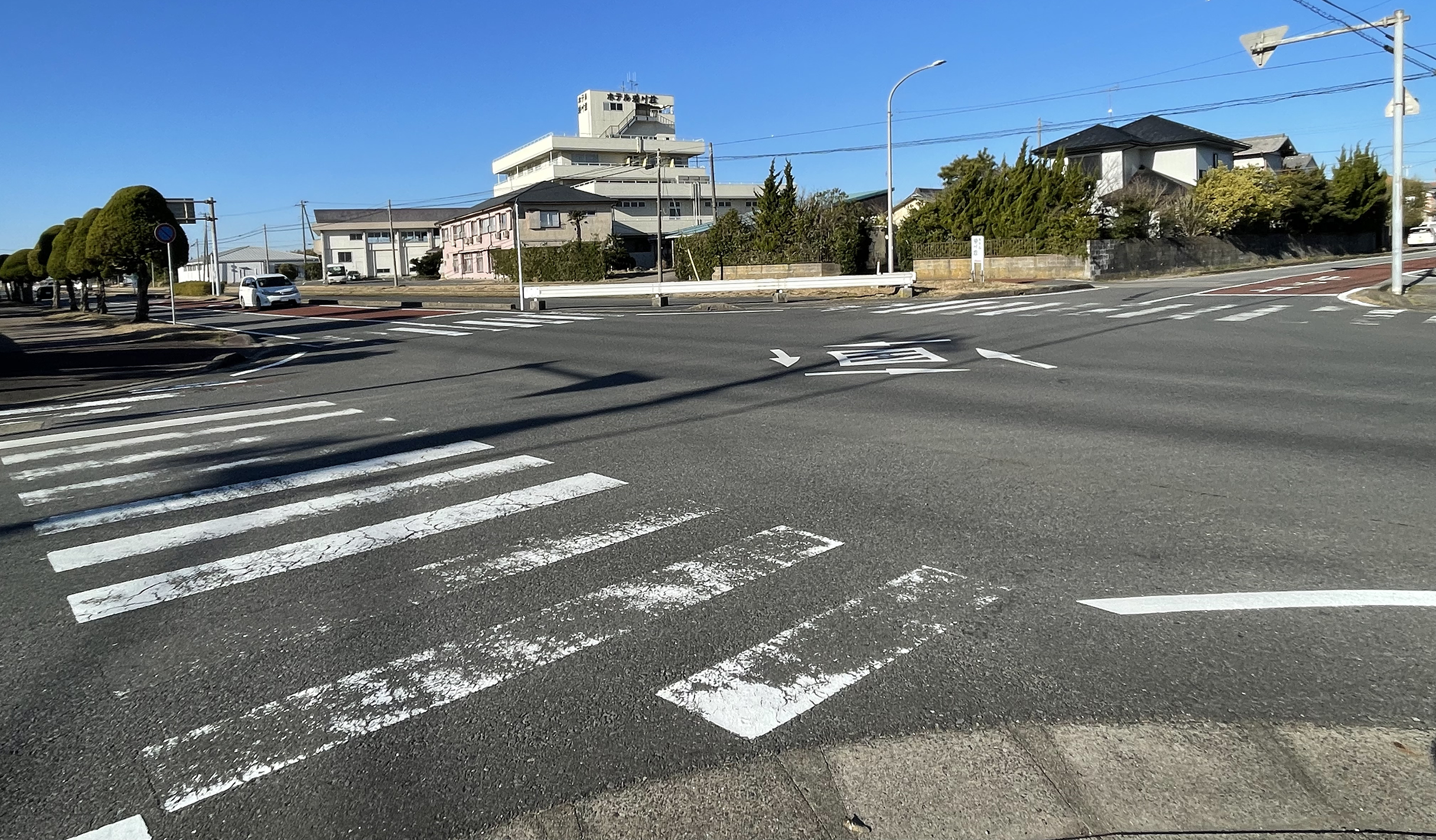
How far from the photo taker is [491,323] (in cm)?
2720

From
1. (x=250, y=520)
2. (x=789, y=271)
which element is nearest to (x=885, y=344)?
(x=250, y=520)

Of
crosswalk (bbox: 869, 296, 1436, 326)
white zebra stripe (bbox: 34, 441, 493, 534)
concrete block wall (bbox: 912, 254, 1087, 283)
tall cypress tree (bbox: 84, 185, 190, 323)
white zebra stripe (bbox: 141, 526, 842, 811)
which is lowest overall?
white zebra stripe (bbox: 141, 526, 842, 811)

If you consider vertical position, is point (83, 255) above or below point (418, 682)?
above

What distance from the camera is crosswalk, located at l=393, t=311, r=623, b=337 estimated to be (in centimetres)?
2423

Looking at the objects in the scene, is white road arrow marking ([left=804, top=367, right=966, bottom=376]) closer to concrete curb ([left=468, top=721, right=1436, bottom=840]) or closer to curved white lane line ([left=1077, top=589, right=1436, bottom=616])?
curved white lane line ([left=1077, top=589, right=1436, bottom=616])

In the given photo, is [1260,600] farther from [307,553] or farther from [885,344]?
[885,344]

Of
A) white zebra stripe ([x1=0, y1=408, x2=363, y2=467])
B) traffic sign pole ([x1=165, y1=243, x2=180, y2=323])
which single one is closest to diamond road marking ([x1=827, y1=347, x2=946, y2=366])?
white zebra stripe ([x1=0, y1=408, x2=363, y2=467])

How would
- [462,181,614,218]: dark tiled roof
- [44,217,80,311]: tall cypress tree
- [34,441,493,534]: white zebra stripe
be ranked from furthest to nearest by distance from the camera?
1. [462,181,614,218]: dark tiled roof
2. [44,217,80,311]: tall cypress tree
3. [34,441,493,534]: white zebra stripe

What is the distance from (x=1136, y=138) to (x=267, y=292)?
48.6 m

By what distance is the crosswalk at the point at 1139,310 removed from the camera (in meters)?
19.8

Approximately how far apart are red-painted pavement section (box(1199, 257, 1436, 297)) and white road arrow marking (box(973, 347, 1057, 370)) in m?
16.1

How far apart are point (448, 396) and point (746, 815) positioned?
9.58 m

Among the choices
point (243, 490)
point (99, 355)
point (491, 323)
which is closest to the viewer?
point (243, 490)

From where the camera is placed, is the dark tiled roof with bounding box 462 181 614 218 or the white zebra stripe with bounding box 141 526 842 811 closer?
the white zebra stripe with bounding box 141 526 842 811
